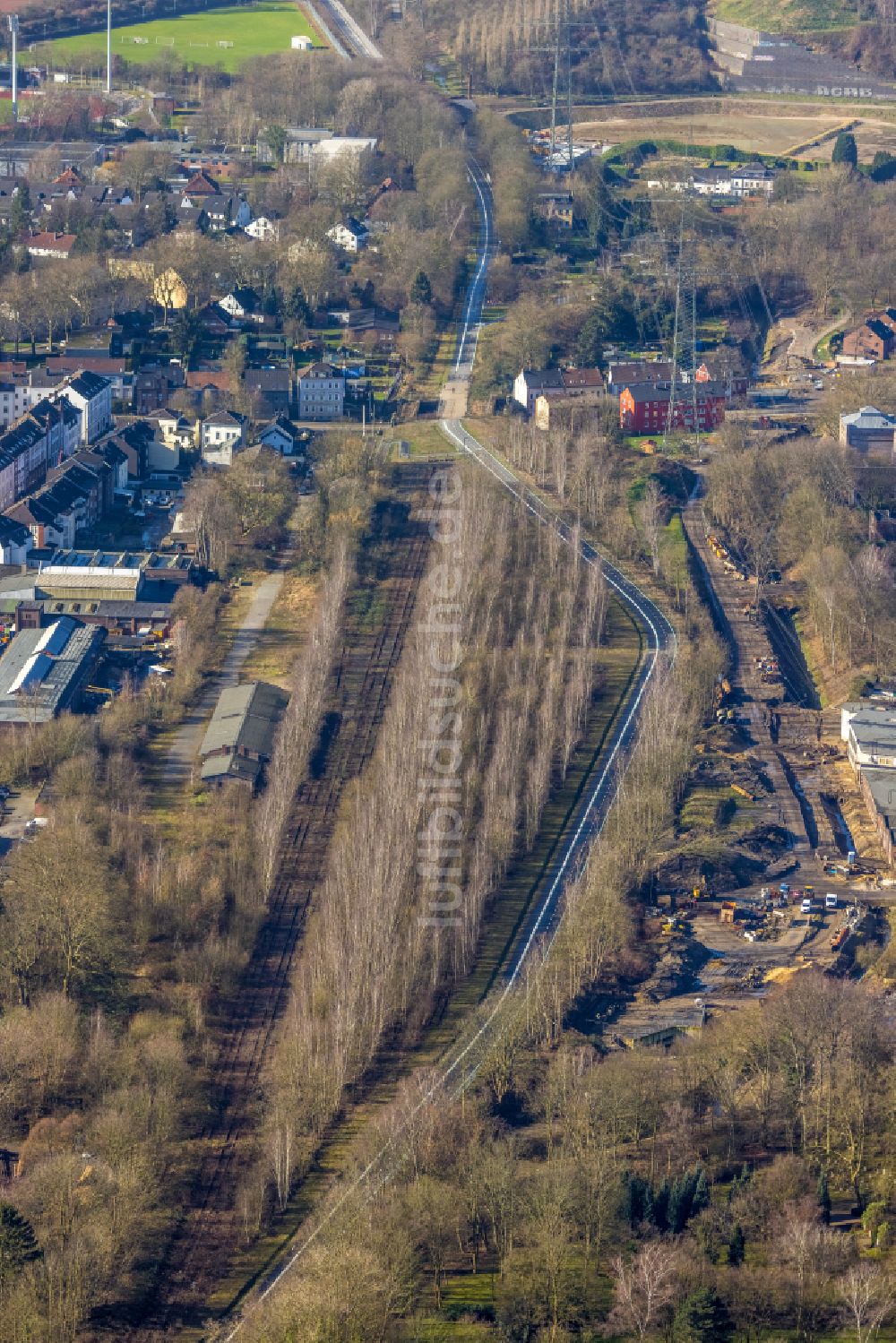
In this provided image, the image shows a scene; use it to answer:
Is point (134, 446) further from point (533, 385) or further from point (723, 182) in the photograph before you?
point (723, 182)

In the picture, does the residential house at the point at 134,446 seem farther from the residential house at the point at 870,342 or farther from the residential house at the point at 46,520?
the residential house at the point at 870,342

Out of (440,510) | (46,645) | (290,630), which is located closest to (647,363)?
(440,510)

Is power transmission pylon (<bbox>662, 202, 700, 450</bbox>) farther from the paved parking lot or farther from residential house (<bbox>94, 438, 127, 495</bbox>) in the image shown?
the paved parking lot

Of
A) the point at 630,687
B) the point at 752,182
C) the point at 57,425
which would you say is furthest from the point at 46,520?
the point at 752,182

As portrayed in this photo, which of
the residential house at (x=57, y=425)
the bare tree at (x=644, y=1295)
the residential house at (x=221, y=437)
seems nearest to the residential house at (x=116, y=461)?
the residential house at (x=57, y=425)

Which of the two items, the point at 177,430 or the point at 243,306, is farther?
the point at 243,306

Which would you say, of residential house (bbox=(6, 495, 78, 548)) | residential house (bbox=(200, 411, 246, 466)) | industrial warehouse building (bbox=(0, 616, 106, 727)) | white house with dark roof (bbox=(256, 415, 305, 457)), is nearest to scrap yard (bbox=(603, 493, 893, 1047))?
industrial warehouse building (bbox=(0, 616, 106, 727))

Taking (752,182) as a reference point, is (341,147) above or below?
above
